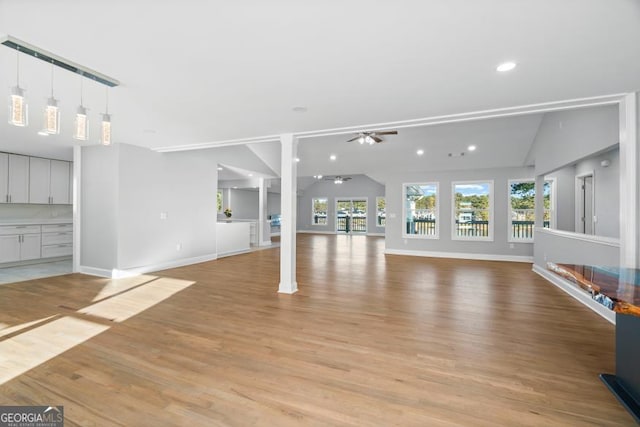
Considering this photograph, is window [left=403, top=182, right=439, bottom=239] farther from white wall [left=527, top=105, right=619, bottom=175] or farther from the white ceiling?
the white ceiling

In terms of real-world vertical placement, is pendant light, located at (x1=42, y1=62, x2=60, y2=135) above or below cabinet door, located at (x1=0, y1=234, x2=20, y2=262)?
above

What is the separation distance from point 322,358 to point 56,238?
7446 mm

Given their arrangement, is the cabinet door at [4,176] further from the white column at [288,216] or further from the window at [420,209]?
the window at [420,209]

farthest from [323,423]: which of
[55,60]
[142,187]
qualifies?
[142,187]

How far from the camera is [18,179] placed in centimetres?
616

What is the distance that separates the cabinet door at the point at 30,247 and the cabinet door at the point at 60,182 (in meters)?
0.99

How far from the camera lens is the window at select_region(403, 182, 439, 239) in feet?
27.9

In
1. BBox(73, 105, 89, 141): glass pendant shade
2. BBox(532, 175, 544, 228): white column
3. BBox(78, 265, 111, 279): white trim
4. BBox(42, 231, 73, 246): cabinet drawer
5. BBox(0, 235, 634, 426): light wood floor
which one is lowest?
BBox(0, 235, 634, 426): light wood floor

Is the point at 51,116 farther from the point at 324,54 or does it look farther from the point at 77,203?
the point at 77,203

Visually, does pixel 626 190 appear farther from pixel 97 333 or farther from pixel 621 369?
pixel 97 333

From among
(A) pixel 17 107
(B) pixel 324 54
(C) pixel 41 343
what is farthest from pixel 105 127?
(C) pixel 41 343

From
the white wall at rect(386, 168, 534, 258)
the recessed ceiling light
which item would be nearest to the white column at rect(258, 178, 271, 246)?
the white wall at rect(386, 168, 534, 258)

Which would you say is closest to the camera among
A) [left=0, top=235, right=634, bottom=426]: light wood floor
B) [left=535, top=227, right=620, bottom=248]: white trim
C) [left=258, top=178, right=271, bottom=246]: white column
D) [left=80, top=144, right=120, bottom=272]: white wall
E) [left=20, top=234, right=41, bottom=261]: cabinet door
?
[left=0, top=235, right=634, bottom=426]: light wood floor

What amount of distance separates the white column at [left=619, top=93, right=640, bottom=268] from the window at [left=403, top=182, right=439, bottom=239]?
5597 millimetres
